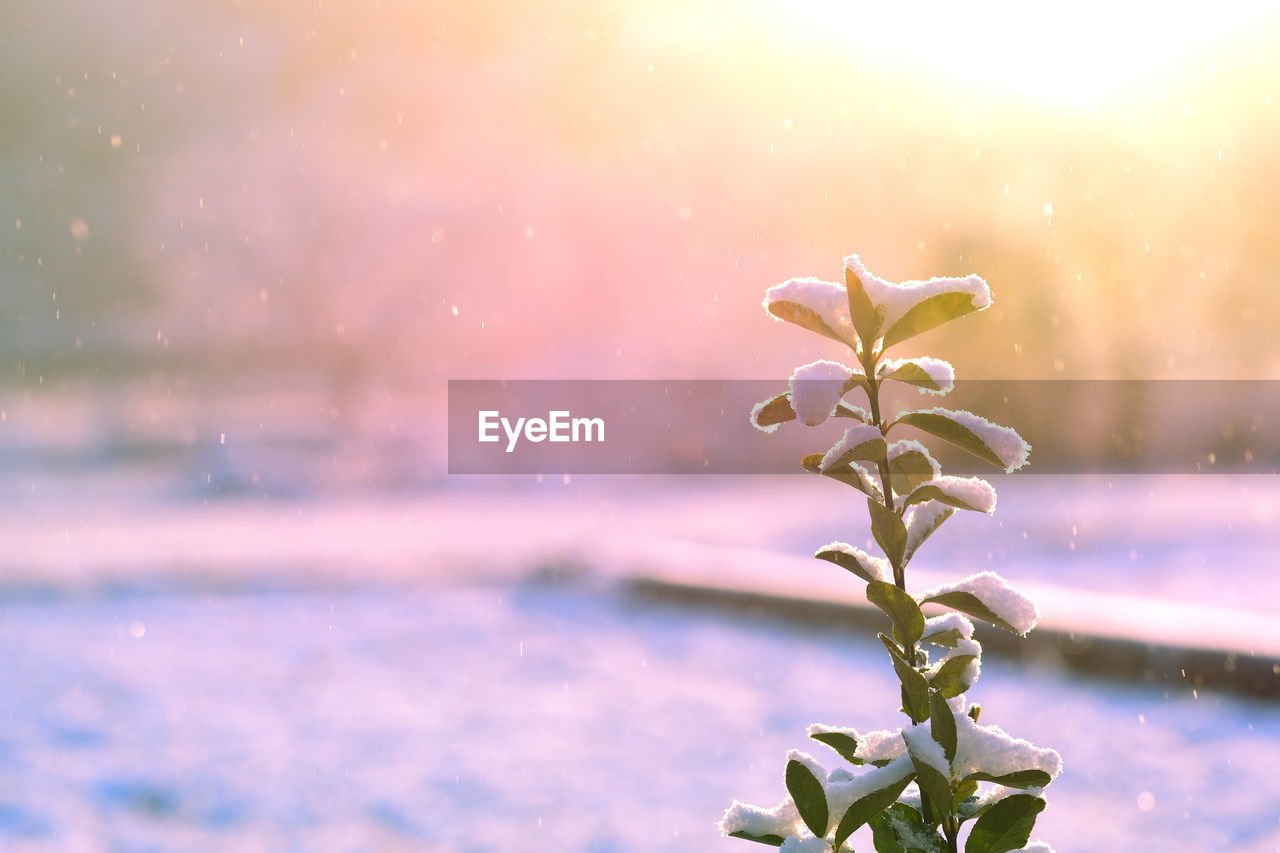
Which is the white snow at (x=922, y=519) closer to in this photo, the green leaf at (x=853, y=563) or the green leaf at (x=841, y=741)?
the green leaf at (x=853, y=563)

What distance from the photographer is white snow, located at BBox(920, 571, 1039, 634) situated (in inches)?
27.5

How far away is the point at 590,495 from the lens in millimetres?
16047

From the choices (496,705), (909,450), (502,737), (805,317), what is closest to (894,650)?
(909,450)

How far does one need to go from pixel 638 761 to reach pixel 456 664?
6.45ft

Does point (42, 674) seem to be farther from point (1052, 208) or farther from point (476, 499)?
point (1052, 208)

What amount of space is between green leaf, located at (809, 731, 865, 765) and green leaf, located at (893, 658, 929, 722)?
72mm

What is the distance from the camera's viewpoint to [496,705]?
191 inches

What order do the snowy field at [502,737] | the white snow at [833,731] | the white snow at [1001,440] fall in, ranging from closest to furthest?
the white snow at [1001,440]
the white snow at [833,731]
the snowy field at [502,737]

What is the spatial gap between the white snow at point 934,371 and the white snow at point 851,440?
2.1 inches

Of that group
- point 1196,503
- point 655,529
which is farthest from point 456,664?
point 1196,503

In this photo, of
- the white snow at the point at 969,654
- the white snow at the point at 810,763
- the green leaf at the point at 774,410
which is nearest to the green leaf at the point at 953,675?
the white snow at the point at 969,654

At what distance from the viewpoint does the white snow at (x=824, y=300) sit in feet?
2.35

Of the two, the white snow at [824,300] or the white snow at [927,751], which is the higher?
the white snow at [824,300]

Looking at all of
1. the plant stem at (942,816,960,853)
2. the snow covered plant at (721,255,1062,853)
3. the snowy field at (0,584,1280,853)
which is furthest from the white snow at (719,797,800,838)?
the snowy field at (0,584,1280,853)
